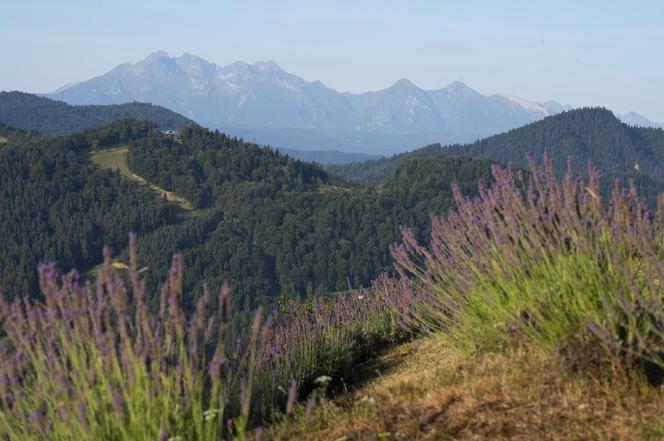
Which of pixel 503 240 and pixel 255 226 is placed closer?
pixel 503 240

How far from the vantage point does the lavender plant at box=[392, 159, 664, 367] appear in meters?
3.70

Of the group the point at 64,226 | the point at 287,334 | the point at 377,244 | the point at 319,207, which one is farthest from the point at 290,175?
the point at 287,334

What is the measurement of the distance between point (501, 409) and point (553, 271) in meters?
0.89

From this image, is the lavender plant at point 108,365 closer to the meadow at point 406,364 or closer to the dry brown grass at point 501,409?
the meadow at point 406,364

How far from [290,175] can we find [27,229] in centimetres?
6353

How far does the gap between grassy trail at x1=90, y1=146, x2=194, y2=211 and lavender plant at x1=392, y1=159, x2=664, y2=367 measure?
515ft

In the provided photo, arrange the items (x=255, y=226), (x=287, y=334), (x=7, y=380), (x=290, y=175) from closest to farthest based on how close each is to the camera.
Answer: (x=7, y=380)
(x=287, y=334)
(x=255, y=226)
(x=290, y=175)

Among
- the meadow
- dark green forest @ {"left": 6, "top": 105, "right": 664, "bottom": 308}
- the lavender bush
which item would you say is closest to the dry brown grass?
the meadow

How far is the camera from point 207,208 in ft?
526

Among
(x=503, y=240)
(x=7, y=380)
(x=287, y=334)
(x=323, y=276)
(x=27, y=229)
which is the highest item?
(x=503, y=240)

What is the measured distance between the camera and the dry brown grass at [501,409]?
11.1ft

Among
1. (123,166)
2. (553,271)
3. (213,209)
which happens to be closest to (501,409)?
(553,271)

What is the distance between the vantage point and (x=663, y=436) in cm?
314

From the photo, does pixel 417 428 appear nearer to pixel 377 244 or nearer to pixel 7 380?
pixel 7 380
